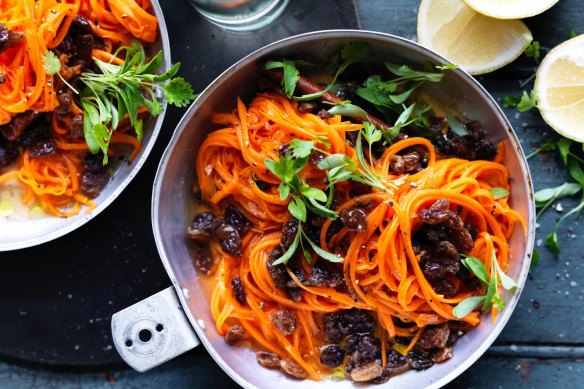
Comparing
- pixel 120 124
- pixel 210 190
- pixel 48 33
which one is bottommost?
pixel 210 190

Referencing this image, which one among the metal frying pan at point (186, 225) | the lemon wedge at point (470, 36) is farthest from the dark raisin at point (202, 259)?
the lemon wedge at point (470, 36)

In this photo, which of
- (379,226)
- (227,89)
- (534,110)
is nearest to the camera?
(379,226)

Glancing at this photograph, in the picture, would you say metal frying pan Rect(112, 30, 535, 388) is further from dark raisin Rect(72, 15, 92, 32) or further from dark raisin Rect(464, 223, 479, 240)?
dark raisin Rect(72, 15, 92, 32)

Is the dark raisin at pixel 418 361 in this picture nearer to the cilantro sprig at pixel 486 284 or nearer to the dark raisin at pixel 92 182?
the cilantro sprig at pixel 486 284

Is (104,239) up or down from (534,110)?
down

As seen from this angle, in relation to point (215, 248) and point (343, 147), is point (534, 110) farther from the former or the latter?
point (215, 248)

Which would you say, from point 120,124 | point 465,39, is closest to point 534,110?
point 465,39

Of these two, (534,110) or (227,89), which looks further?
(534,110)

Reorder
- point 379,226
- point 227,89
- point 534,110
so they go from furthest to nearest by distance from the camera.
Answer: point 534,110, point 227,89, point 379,226
